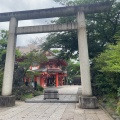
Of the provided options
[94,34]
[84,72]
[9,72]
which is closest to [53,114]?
[84,72]

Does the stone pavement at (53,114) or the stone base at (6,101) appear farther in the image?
the stone base at (6,101)

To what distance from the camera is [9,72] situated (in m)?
10.2

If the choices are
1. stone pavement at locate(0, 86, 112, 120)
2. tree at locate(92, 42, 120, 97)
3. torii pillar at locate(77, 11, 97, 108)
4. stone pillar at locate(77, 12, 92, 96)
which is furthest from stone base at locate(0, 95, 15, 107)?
tree at locate(92, 42, 120, 97)

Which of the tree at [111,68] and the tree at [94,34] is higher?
the tree at [94,34]

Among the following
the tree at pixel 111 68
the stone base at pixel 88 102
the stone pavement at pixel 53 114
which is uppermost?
the tree at pixel 111 68

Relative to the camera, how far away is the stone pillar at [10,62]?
1009cm

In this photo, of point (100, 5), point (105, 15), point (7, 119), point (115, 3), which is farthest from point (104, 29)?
point (7, 119)

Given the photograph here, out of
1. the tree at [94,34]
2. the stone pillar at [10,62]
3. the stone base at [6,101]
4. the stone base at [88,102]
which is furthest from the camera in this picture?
the tree at [94,34]

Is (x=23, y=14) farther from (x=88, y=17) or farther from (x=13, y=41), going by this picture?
(x=88, y=17)

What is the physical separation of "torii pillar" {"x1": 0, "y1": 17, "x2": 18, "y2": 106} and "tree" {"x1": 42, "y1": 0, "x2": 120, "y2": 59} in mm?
5265

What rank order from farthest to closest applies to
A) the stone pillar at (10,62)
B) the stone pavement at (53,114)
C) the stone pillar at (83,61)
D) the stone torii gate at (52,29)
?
the stone pillar at (10,62)
the stone torii gate at (52,29)
the stone pillar at (83,61)
the stone pavement at (53,114)

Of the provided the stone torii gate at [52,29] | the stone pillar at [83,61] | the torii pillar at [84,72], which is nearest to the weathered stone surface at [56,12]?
the stone torii gate at [52,29]

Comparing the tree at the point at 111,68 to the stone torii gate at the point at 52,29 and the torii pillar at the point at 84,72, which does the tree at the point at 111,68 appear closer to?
the torii pillar at the point at 84,72

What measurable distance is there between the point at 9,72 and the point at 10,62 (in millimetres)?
692
